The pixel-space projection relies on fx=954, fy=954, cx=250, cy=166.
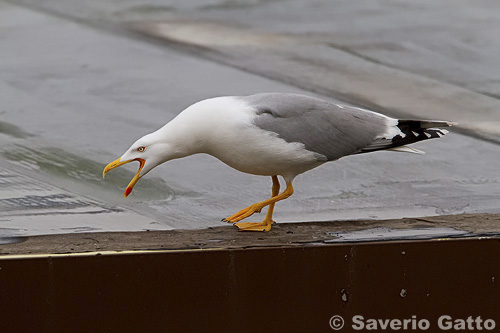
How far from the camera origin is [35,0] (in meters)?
10.4

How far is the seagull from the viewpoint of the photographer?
4121 mm

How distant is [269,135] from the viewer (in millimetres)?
Answer: 4145

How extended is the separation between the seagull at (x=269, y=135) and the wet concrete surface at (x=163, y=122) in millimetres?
596

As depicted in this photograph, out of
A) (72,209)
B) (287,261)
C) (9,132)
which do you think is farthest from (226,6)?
(287,261)

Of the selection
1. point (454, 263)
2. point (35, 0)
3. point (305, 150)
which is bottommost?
point (454, 263)

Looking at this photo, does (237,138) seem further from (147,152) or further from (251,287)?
(251,287)

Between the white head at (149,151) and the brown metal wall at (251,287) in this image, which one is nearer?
the brown metal wall at (251,287)

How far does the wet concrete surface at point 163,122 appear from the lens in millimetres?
5027

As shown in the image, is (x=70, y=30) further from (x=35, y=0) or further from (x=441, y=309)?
(x=441, y=309)

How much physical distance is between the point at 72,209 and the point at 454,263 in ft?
6.63

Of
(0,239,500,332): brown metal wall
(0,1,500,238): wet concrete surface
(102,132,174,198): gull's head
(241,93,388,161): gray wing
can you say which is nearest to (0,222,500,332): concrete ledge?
(0,239,500,332): brown metal wall

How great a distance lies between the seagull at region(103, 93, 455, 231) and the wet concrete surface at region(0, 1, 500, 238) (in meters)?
0.60

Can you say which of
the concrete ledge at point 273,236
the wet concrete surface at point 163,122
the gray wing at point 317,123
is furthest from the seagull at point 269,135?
the wet concrete surface at point 163,122

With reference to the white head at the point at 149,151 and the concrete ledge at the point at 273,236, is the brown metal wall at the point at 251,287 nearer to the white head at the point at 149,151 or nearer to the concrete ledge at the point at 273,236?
the concrete ledge at the point at 273,236
